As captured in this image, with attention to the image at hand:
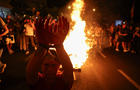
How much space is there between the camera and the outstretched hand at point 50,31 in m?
1.99

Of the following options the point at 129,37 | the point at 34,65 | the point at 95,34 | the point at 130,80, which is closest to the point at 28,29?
the point at 95,34

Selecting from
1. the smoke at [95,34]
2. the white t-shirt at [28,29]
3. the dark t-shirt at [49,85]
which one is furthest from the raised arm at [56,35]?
the white t-shirt at [28,29]

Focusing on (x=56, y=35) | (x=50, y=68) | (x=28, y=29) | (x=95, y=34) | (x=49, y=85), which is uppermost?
(x=28, y=29)

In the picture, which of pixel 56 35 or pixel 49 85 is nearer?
pixel 56 35

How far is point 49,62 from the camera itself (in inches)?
86.0

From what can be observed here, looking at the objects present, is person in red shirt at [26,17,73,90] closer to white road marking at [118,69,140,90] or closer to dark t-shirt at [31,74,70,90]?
dark t-shirt at [31,74,70,90]

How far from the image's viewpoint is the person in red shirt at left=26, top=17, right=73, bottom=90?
79.2 inches

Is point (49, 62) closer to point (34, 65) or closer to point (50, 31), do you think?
point (34, 65)

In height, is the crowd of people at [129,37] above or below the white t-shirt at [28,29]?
below

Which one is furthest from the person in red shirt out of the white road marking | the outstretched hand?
the white road marking

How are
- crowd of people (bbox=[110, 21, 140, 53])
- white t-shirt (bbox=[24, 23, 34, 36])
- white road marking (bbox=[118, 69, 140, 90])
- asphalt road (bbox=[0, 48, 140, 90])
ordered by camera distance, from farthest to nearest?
crowd of people (bbox=[110, 21, 140, 53]) < white t-shirt (bbox=[24, 23, 34, 36]) < white road marking (bbox=[118, 69, 140, 90]) < asphalt road (bbox=[0, 48, 140, 90])

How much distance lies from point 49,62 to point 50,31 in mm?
511

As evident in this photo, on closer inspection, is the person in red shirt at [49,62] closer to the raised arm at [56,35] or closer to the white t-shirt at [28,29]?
the raised arm at [56,35]

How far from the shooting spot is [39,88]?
2148 mm
